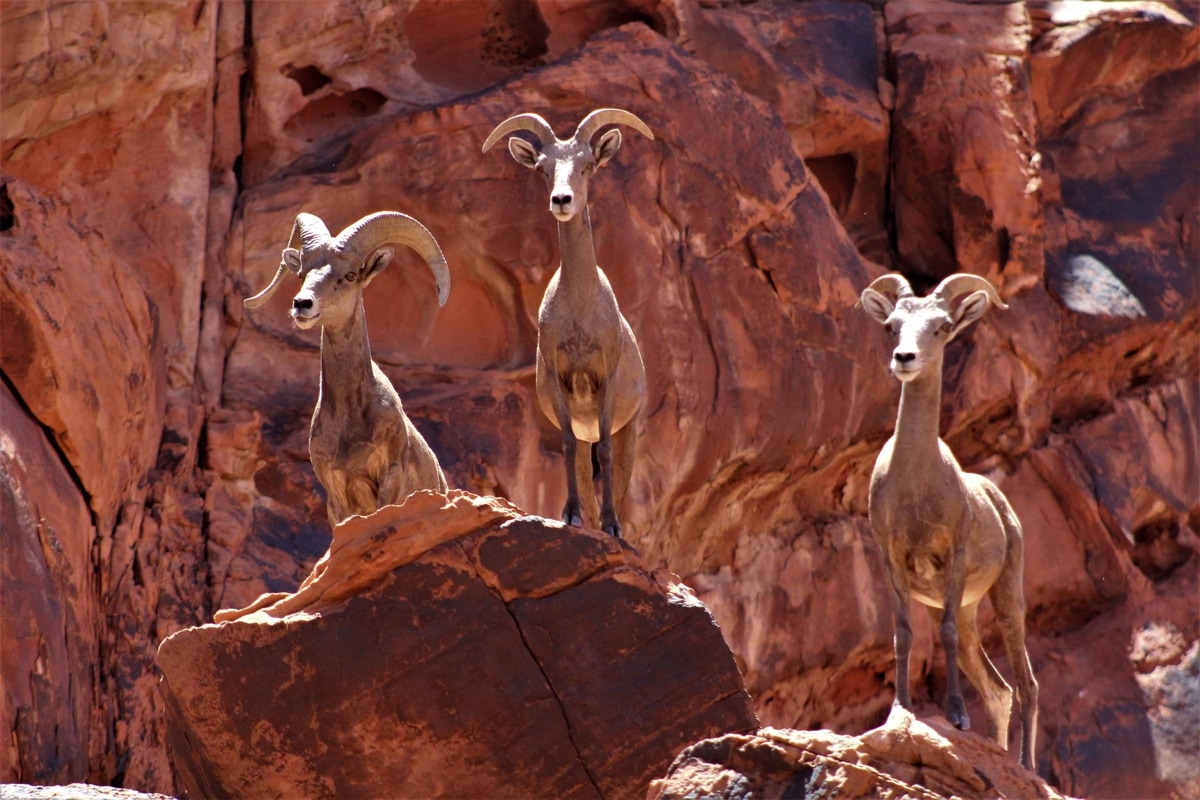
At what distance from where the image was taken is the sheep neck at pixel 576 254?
26.1ft

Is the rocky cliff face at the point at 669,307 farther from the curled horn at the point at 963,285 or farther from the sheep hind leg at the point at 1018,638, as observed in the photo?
the curled horn at the point at 963,285

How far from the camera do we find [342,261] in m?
7.69

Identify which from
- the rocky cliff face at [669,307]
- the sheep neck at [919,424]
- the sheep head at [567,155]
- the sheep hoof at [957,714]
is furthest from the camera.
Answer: the rocky cliff face at [669,307]

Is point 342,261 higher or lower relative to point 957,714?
higher

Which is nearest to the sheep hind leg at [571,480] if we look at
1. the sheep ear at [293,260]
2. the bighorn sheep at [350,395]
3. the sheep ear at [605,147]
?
the bighorn sheep at [350,395]

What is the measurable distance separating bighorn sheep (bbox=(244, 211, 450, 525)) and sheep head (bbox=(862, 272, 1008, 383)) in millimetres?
2366

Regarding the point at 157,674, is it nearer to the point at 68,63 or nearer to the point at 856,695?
the point at 68,63

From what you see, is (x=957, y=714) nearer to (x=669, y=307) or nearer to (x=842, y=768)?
(x=842, y=768)

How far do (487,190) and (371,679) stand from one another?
5.94 metres

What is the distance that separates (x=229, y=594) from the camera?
10.2m

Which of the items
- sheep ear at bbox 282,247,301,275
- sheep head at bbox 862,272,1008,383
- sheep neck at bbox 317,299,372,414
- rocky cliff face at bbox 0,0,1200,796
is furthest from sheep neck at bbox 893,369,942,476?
rocky cliff face at bbox 0,0,1200,796

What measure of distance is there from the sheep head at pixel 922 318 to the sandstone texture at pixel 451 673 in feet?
5.61

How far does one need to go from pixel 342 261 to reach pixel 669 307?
4.79 metres

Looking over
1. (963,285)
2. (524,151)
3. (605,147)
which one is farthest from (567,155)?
(963,285)
